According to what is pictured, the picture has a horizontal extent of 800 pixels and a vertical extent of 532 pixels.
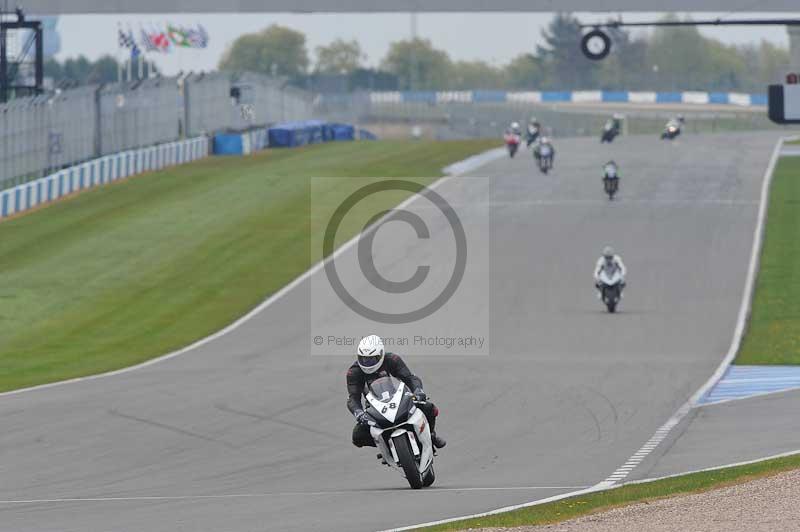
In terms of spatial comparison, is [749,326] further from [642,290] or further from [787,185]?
[787,185]

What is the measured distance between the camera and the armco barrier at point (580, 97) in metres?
126

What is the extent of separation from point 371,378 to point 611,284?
1670 cm

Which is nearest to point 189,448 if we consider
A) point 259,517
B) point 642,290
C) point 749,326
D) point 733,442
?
point 259,517

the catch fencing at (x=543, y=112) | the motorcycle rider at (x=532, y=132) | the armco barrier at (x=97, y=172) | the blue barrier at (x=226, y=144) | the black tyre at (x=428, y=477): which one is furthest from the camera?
the catch fencing at (x=543, y=112)

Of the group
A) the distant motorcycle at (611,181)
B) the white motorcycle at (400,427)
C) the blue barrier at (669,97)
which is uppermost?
the blue barrier at (669,97)

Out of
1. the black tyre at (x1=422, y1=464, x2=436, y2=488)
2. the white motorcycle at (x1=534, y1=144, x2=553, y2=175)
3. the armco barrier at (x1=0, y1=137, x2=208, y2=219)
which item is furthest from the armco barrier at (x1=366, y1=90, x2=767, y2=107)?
the black tyre at (x1=422, y1=464, x2=436, y2=488)

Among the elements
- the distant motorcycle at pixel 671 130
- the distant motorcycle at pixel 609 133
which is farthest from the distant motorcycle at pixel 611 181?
the distant motorcycle at pixel 671 130

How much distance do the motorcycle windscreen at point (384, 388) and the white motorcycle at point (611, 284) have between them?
16.9m

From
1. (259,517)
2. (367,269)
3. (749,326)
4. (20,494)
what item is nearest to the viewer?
(259,517)

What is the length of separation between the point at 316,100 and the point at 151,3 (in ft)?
229

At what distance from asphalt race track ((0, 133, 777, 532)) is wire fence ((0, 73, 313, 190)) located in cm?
1364

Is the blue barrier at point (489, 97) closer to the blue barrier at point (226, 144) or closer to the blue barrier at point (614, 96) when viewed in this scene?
the blue barrier at point (614, 96)

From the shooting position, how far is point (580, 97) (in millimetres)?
140625

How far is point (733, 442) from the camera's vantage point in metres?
16.9
